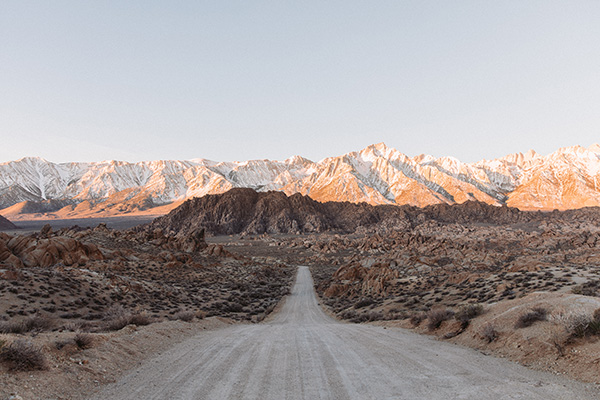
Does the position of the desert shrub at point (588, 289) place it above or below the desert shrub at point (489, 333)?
above

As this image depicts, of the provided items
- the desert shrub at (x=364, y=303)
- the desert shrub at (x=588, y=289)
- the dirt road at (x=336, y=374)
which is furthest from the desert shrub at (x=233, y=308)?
the desert shrub at (x=588, y=289)

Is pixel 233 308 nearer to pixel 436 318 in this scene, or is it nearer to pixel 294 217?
pixel 436 318

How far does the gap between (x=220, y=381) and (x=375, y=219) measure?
629ft

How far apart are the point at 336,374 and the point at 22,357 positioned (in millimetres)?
6864

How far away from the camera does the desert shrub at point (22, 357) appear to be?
21.0 ft

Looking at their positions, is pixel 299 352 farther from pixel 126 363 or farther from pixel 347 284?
pixel 347 284

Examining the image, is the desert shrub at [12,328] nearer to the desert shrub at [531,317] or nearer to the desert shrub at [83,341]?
the desert shrub at [83,341]

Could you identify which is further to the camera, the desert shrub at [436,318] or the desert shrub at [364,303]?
the desert shrub at [364,303]

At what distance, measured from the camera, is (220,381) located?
7.50 meters

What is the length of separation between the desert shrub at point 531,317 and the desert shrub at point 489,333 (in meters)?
0.69

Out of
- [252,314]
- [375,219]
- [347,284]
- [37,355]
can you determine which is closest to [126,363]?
[37,355]

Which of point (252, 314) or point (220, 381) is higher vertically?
point (220, 381)

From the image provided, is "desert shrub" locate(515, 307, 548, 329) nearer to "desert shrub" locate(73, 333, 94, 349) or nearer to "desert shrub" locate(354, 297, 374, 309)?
"desert shrub" locate(73, 333, 94, 349)

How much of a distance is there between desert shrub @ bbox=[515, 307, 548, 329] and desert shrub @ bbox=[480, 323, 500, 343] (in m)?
0.69
